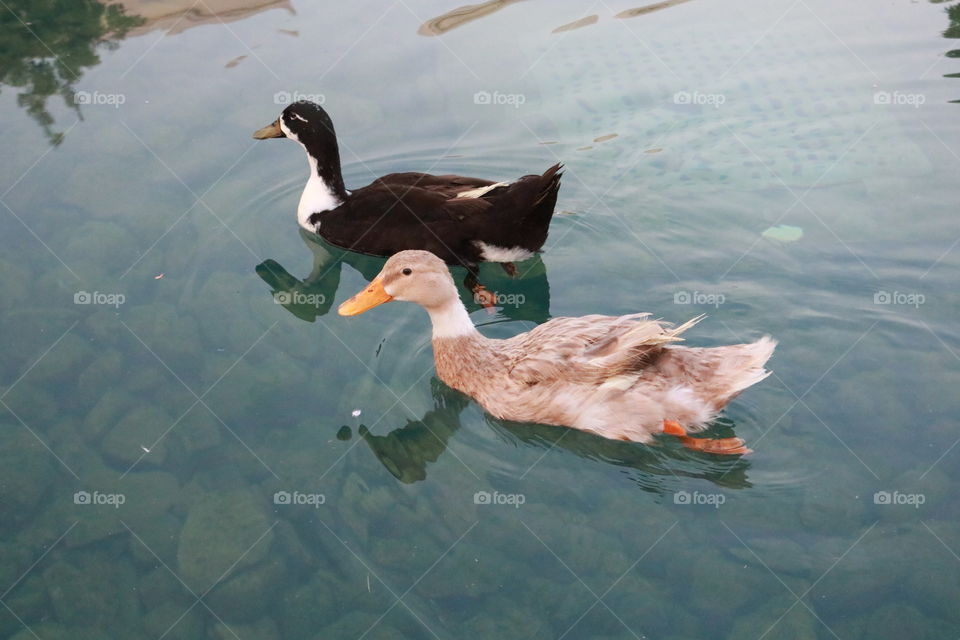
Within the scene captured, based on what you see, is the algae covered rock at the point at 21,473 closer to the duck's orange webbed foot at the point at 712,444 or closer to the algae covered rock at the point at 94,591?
the algae covered rock at the point at 94,591

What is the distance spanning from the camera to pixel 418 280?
17.1ft

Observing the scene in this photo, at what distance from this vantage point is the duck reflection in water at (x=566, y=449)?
470 centimetres

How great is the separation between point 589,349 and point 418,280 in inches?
41.0

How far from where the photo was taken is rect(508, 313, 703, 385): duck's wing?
15.6ft

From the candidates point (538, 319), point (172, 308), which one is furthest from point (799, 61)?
point (172, 308)

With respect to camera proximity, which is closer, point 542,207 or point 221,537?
point 221,537

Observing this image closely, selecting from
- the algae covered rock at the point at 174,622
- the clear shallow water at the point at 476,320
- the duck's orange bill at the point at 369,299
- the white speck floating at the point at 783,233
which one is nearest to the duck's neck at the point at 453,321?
the duck's orange bill at the point at 369,299

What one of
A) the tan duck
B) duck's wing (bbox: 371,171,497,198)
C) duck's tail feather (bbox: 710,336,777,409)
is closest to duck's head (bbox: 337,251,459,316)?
the tan duck

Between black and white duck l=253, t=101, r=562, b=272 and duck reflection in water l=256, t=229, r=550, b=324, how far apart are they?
102 millimetres

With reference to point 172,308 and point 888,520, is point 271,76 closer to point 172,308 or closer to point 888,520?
point 172,308

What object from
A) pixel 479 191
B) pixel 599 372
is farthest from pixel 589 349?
pixel 479 191

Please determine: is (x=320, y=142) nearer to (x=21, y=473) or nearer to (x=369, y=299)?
(x=369, y=299)

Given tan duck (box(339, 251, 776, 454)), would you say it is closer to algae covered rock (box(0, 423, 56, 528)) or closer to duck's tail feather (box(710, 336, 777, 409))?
duck's tail feather (box(710, 336, 777, 409))

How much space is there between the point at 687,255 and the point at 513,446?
6.92ft
